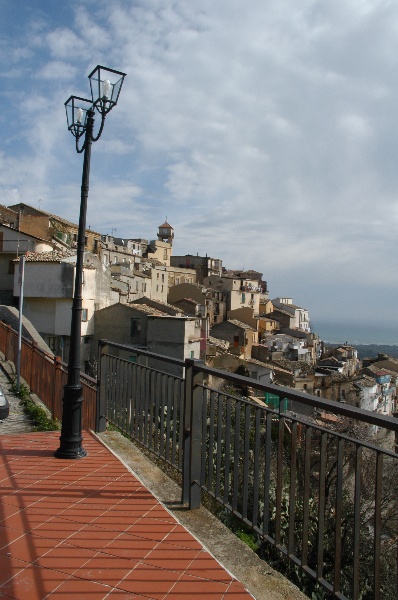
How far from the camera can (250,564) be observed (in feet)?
11.3

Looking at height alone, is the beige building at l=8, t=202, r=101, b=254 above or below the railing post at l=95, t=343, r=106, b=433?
above

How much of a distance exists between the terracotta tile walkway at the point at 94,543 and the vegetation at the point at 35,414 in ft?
11.9

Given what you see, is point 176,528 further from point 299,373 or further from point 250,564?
point 299,373

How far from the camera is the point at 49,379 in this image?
992cm

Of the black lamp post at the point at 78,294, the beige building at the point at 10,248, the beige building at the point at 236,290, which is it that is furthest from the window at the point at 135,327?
the beige building at the point at 236,290

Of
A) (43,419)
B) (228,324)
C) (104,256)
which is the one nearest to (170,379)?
(43,419)

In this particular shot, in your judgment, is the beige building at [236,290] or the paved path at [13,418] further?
the beige building at [236,290]

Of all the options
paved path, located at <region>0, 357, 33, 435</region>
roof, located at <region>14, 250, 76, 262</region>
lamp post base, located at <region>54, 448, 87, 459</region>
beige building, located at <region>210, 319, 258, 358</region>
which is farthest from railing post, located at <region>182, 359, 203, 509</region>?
beige building, located at <region>210, 319, 258, 358</region>

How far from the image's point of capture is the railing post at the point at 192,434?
13.8 feet

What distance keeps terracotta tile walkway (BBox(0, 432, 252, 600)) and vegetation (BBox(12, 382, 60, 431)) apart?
3.61 metres

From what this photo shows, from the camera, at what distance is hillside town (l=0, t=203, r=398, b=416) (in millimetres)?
34562

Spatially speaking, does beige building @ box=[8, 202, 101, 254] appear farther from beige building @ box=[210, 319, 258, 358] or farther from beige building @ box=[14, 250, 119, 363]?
beige building @ box=[210, 319, 258, 358]

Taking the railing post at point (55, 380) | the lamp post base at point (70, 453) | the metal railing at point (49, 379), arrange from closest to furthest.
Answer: the lamp post base at point (70, 453) → the metal railing at point (49, 379) → the railing post at point (55, 380)

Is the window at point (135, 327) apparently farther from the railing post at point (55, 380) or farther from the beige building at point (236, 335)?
the railing post at point (55, 380)
